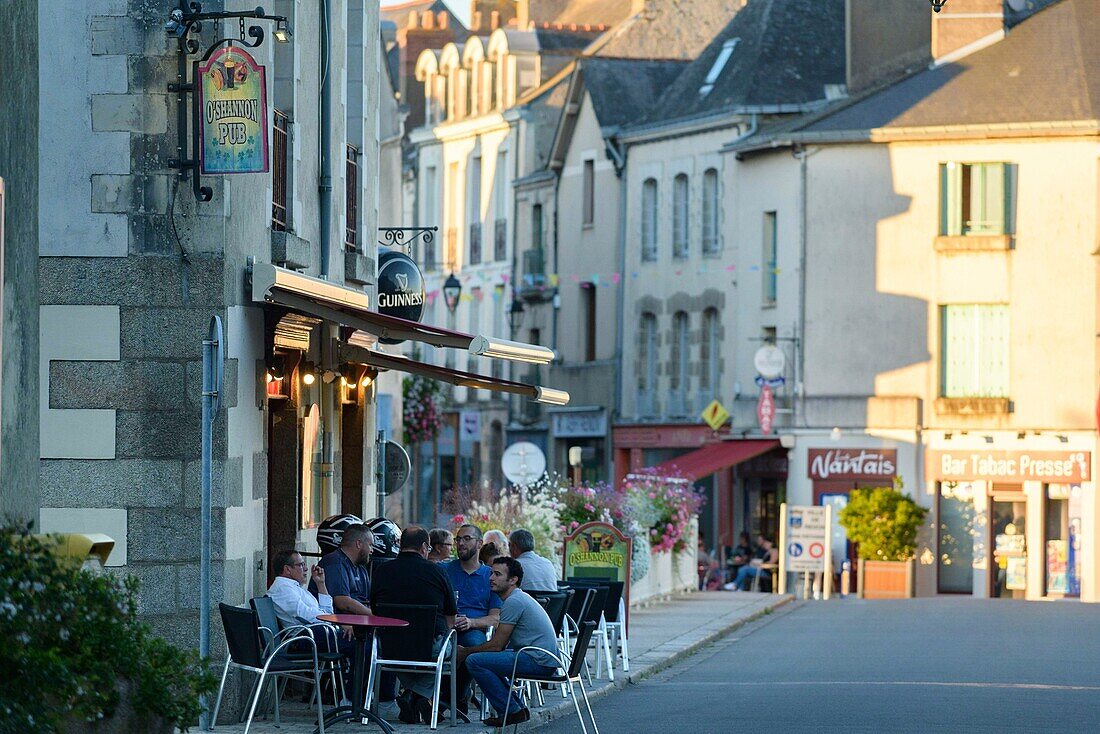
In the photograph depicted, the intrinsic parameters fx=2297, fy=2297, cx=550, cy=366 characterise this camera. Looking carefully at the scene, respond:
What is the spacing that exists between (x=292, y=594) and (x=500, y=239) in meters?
45.5

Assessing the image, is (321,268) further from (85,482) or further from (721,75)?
(721,75)

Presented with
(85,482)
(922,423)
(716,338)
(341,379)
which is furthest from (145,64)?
(716,338)

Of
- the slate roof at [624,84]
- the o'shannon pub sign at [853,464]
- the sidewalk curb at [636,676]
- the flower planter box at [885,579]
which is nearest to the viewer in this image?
the sidewalk curb at [636,676]

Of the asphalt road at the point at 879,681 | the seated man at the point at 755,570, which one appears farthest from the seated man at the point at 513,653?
the seated man at the point at 755,570

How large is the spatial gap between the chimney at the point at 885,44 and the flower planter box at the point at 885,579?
10906mm

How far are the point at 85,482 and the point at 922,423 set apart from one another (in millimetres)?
31358

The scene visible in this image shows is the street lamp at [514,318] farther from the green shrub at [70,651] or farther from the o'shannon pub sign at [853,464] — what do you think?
the green shrub at [70,651]

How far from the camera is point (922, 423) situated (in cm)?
4400

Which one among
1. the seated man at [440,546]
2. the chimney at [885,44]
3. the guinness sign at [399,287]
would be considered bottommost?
the seated man at [440,546]

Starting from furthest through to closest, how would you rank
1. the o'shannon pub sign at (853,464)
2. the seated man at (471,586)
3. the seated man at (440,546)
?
the o'shannon pub sign at (853,464) < the seated man at (440,546) < the seated man at (471,586)

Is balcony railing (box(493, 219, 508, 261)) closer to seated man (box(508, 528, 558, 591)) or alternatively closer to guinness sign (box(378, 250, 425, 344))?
guinness sign (box(378, 250, 425, 344))

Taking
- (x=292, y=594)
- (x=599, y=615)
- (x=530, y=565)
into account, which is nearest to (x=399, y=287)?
(x=599, y=615)

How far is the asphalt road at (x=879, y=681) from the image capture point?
15.6 m

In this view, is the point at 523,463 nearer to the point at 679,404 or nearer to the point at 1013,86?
the point at 679,404
